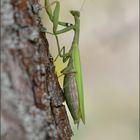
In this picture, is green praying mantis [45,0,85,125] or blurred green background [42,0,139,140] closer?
green praying mantis [45,0,85,125]

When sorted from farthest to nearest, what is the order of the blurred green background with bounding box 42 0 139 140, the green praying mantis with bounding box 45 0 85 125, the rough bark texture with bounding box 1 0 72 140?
the blurred green background with bounding box 42 0 139 140, the green praying mantis with bounding box 45 0 85 125, the rough bark texture with bounding box 1 0 72 140

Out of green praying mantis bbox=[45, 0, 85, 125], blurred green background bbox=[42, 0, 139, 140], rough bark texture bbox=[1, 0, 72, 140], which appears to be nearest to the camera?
rough bark texture bbox=[1, 0, 72, 140]

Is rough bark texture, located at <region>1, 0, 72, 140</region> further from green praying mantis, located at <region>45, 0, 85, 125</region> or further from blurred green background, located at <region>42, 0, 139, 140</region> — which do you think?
blurred green background, located at <region>42, 0, 139, 140</region>

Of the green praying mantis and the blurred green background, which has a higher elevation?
the green praying mantis

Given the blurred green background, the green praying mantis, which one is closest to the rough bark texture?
the green praying mantis

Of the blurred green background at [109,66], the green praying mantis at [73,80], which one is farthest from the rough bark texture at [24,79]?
the blurred green background at [109,66]

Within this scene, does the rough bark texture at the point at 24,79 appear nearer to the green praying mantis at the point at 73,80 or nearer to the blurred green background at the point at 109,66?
the green praying mantis at the point at 73,80
